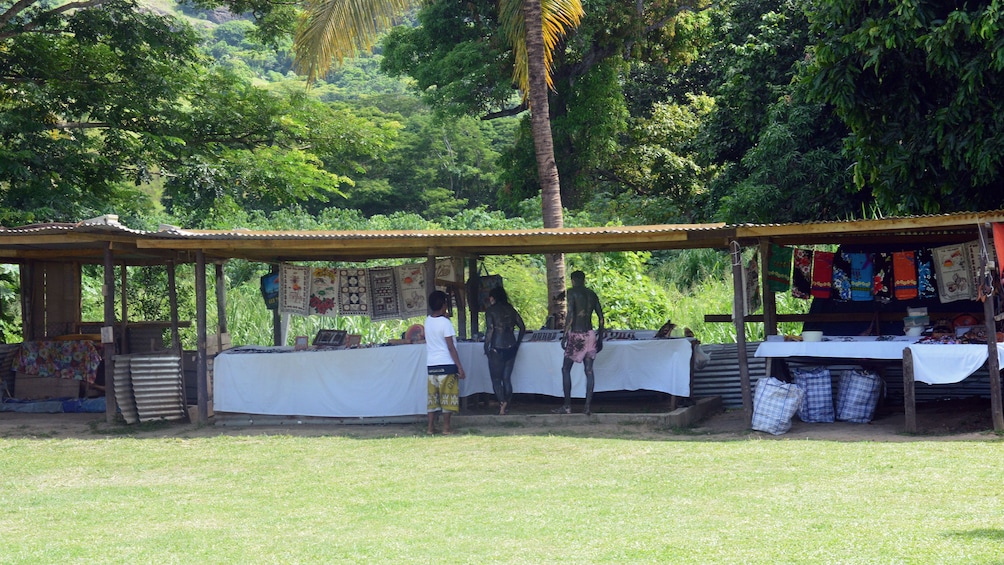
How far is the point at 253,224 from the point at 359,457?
24180 mm

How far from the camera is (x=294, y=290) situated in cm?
1404

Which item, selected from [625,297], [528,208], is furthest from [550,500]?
[528,208]

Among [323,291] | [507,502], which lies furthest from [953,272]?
[323,291]

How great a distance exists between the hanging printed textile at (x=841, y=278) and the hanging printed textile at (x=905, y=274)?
1.94 feet

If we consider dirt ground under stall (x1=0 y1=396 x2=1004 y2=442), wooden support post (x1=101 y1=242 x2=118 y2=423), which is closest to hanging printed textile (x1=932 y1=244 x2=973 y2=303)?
dirt ground under stall (x1=0 y1=396 x2=1004 y2=442)

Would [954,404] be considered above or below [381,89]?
below

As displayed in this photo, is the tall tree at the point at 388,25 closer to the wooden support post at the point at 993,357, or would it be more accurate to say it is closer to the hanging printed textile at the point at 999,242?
the wooden support post at the point at 993,357

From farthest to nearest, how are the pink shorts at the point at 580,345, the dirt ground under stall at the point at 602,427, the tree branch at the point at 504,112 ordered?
the tree branch at the point at 504,112 → the pink shorts at the point at 580,345 → the dirt ground under stall at the point at 602,427

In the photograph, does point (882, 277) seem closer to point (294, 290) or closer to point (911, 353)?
point (911, 353)

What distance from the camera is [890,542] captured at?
231 inches

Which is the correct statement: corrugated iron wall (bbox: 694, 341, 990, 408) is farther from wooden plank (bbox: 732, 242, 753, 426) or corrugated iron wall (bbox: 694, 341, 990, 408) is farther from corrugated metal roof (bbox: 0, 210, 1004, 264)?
corrugated metal roof (bbox: 0, 210, 1004, 264)

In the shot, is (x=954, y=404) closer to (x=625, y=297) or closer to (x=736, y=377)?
(x=736, y=377)

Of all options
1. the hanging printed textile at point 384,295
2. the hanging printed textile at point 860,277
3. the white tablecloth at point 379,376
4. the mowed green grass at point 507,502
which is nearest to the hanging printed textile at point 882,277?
the hanging printed textile at point 860,277

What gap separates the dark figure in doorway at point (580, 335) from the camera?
12148 millimetres
